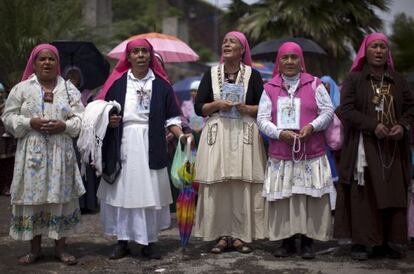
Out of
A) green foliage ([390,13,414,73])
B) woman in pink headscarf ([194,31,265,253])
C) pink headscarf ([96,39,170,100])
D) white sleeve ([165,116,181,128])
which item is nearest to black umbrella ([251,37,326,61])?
woman in pink headscarf ([194,31,265,253])

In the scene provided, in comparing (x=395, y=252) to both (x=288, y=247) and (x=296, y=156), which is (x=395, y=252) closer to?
(x=288, y=247)

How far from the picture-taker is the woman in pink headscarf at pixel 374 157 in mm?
5418

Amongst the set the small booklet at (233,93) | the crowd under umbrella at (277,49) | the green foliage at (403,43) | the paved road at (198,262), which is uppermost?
the green foliage at (403,43)

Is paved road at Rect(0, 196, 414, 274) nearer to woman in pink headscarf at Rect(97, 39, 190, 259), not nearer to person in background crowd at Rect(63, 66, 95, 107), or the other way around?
woman in pink headscarf at Rect(97, 39, 190, 259)

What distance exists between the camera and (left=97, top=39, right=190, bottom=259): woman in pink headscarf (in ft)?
18.0

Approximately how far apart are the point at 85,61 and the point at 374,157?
4.59 meters

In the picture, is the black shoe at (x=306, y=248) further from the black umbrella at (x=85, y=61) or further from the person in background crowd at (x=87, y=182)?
the black umbrella at (x=85, y=61)

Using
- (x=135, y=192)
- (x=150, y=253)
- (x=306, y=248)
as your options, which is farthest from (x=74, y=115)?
(x=306, y=248)

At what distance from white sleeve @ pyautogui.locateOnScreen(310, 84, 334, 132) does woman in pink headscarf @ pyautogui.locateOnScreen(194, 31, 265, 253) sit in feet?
1.89

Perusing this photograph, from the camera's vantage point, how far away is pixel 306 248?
5.64 meters

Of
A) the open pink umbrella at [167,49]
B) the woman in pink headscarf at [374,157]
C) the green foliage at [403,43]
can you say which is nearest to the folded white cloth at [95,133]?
the woman in pink headscarf at [374,157]

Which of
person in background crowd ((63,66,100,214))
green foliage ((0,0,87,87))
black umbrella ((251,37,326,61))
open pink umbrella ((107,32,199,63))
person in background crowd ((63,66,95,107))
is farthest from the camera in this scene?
green foliage ((0,0,87,87))

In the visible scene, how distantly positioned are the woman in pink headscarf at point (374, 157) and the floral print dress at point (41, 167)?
247cm

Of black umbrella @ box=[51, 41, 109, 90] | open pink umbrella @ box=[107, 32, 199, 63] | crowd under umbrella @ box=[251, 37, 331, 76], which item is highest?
crowd under umbrella @ box=[251, 37, 331, 76]
